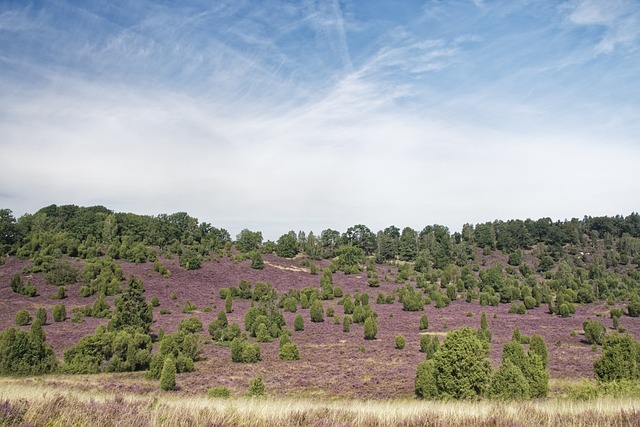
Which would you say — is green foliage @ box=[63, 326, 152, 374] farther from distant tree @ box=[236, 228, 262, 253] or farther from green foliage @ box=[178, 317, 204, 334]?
distant tree @ box=[236, 228, 262, 253]

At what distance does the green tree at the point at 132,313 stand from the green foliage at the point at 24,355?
8.23 meters

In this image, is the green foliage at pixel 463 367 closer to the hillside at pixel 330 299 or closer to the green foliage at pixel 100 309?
the hillside at pixel 330 299

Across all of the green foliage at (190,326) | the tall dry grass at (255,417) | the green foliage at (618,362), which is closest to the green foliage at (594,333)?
the green foliage at (618,362)

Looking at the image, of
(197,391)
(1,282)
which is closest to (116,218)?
(1,282)

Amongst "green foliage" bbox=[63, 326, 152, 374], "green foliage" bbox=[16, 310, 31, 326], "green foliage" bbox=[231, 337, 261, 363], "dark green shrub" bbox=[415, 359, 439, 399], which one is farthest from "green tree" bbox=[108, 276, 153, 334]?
"dark green shrub" bbox=[415, 359, 439, 399]

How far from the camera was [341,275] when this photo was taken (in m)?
79.1

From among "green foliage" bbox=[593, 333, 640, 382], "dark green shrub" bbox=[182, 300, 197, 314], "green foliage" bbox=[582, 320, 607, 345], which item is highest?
"green foliage" bbox=[593, 333, 640, 382]

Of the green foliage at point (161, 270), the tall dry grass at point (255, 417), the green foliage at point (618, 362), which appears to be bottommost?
the green foliage at point (618, 362)

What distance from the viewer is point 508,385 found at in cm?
1627

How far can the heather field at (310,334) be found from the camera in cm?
2367

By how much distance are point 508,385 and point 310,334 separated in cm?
2783

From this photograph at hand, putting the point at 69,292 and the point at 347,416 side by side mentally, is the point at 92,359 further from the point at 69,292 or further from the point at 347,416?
the point at 69,292

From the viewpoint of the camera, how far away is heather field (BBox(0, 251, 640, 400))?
23.7 meters

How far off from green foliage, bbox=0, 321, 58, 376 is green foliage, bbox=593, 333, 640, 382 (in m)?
31.2
